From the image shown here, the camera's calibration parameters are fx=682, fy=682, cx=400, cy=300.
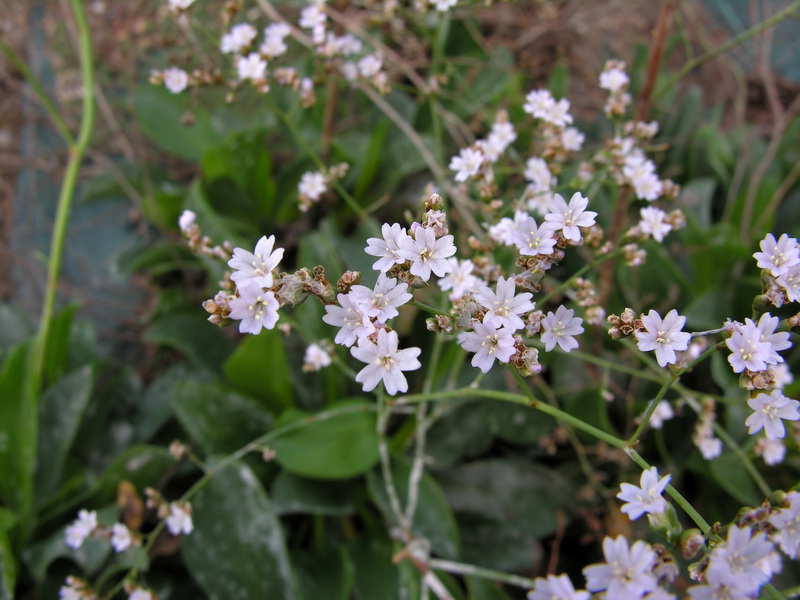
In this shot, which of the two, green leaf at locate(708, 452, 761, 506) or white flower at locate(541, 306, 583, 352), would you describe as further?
green leaf at locate(708, 452, 761, 506)

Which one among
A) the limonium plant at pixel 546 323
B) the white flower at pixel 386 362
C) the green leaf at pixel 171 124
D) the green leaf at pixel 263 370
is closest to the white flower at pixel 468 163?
the limonium plant at pixel 546 323

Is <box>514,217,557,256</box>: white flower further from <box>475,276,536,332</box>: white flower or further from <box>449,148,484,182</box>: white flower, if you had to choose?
<box>449,148,484,182</box>: white flower

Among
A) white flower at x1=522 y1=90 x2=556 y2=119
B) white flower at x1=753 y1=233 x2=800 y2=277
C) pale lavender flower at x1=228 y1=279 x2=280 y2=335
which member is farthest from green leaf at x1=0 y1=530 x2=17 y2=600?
white flower at x1=753 y1=233 x2=800 y2=277

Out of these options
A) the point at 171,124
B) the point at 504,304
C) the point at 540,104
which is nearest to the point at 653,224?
the point at 540,104

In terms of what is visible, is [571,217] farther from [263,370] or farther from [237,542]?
[237,542]

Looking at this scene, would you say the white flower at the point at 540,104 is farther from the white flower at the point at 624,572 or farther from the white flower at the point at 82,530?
the white flower at the point at 82,530

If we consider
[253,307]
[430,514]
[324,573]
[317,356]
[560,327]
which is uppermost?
[253,307]

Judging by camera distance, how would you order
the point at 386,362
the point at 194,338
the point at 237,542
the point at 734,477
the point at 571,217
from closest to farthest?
1. the point at 386,362
2. the point at 571,217
3. the point at 237,542
4. the point at 734,477
5. the point at 194,338
